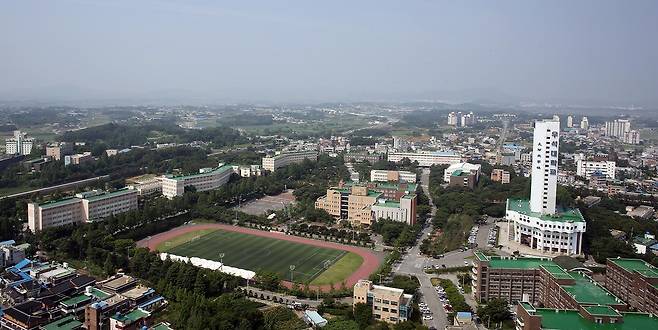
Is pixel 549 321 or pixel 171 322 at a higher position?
pixel 549 321

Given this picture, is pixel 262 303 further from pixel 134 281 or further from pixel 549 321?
pixel 549 321

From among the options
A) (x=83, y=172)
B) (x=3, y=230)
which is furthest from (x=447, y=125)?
(x=3, y=230)

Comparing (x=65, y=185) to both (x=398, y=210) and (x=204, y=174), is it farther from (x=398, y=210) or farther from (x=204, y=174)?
(x=398, y=210)

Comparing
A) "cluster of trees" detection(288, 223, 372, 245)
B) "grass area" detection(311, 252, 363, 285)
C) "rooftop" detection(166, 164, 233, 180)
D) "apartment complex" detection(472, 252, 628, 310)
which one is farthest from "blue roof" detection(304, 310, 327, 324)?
"rooftop" detection(166, 164, 233, 180)

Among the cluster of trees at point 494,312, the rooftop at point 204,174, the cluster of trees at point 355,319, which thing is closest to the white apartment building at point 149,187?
the rooftop at point 204,174

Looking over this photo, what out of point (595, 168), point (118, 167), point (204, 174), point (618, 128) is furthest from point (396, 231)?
point (618, 128)

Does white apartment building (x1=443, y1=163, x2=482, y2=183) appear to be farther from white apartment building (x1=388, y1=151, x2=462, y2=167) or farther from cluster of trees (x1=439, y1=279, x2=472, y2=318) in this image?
cluster of trees (x1=439, y1=279, x2=472, y2=318)

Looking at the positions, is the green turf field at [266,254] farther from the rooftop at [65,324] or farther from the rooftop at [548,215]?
the rooftop at [548,215]
